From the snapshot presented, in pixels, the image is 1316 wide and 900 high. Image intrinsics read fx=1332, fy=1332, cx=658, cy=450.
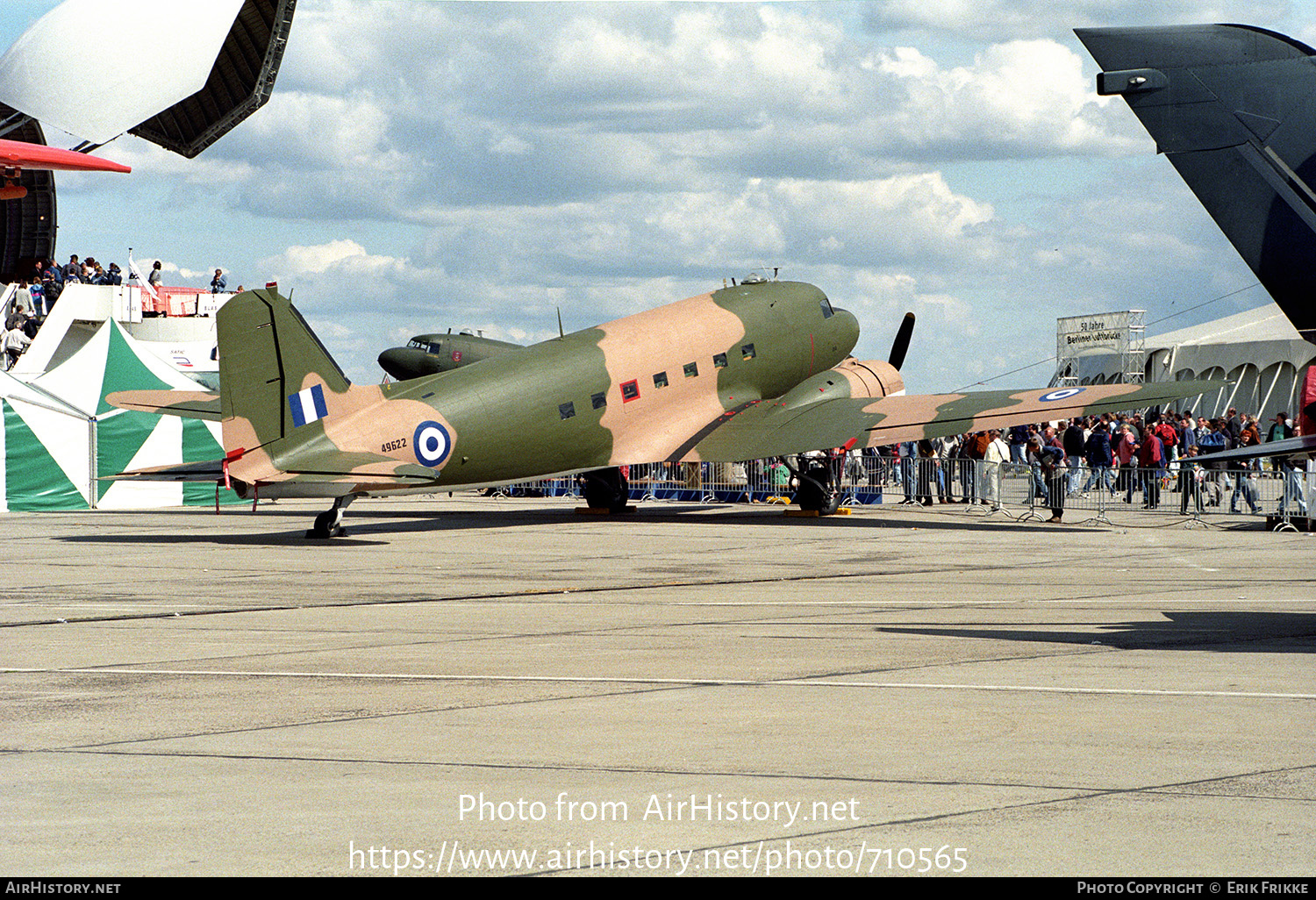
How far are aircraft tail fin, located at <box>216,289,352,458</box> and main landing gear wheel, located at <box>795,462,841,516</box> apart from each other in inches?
515

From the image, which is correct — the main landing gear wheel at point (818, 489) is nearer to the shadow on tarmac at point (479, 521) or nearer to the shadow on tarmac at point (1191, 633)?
the shadow on tarmac at point (479, 521)

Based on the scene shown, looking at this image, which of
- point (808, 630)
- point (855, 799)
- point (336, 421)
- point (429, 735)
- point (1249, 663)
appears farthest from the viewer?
point (336, 421)

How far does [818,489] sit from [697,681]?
74.7ft

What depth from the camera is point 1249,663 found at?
1081cm

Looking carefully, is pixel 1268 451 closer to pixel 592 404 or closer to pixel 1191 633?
pixel 1191 633

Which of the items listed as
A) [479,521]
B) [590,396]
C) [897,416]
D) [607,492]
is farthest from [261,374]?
[897,416]

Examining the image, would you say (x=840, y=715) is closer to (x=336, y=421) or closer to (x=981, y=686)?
(x=981, y=686)

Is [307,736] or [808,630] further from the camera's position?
[808,630]

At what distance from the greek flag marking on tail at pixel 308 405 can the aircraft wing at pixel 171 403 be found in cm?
613

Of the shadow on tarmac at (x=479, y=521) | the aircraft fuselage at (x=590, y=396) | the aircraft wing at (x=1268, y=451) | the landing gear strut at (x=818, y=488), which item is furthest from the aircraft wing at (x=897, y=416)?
the aircraft wing at (x=1268, y=451)

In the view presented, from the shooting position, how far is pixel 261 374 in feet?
78.3

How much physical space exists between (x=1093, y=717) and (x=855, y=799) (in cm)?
273

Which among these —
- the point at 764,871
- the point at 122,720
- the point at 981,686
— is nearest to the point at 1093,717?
the point at 981,686

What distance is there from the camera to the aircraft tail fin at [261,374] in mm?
23734
